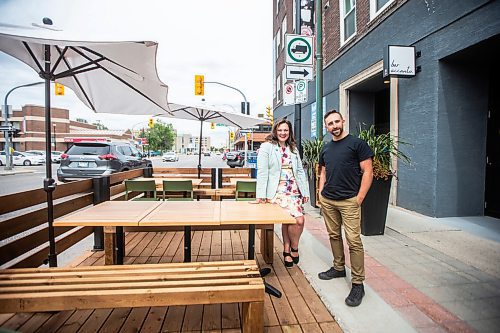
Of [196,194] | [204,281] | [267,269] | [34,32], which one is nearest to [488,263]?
[267,269]

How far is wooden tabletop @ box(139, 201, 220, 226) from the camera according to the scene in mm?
2649

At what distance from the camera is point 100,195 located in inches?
176

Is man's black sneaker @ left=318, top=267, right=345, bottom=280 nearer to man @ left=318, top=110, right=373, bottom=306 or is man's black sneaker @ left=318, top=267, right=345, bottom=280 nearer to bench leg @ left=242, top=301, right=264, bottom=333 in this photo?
man @ left=318, top=110, right=373, bottom=306

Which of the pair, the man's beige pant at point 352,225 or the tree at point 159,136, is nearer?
the man's beige pant at point 352,225

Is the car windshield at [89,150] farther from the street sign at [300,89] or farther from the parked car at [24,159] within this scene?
the parked car at [24,159]

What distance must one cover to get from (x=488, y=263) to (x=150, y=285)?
153 inches

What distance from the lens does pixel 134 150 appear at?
11.7m

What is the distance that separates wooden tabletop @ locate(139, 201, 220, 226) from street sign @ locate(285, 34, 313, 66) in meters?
4.21

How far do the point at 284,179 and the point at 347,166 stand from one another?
95cm

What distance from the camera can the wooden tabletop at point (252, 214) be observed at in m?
2.72

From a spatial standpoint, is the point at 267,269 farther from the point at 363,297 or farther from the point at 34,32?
the point at 34,32

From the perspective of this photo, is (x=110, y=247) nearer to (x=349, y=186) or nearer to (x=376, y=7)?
(x=349, y=186)

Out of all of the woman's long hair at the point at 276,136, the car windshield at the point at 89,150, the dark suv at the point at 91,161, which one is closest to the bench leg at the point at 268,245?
the woman's long hair at the point at 276,136

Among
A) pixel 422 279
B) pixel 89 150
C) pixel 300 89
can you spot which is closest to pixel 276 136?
pixel 422 279
